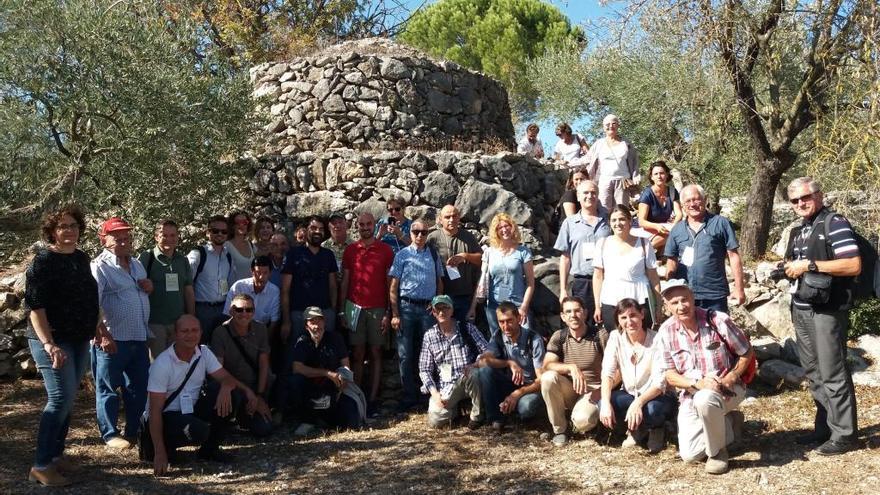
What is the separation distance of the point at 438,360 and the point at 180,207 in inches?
153

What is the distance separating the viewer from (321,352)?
6730mm

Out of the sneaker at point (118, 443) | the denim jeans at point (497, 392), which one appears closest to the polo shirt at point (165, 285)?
the sneaker at point (118, 443)

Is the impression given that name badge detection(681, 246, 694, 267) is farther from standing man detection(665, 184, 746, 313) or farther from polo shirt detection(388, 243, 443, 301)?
polo shirt detection(388, 243, 443, 301)

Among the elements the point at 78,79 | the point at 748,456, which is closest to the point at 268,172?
the point at 78,79

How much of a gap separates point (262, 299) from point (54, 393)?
210 centimetres

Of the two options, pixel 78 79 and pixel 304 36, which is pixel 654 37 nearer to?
pixel 78 79

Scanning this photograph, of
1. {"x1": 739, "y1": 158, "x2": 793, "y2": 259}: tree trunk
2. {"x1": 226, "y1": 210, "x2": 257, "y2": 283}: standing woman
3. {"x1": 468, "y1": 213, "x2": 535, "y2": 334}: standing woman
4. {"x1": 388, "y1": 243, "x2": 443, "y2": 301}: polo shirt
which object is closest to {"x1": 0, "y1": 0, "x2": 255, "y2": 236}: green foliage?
{"x1": 226, "y1": 210, "x2": 257, "y2": 283}: standing woman

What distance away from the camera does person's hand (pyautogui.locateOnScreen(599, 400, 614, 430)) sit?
5629 mm

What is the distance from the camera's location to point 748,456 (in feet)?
17.8

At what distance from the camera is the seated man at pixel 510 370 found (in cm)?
626

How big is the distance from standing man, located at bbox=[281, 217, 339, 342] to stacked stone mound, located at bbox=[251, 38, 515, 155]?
449 centimetres

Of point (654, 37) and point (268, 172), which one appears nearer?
point (654, 37)

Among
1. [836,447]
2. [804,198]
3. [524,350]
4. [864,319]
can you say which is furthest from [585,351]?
[864,319]

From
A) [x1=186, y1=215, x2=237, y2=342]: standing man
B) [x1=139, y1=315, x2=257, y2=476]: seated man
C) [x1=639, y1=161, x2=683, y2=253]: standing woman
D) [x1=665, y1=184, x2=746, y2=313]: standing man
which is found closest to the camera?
[x1=139, y1=315, x2=257, y2=476]: seated man
